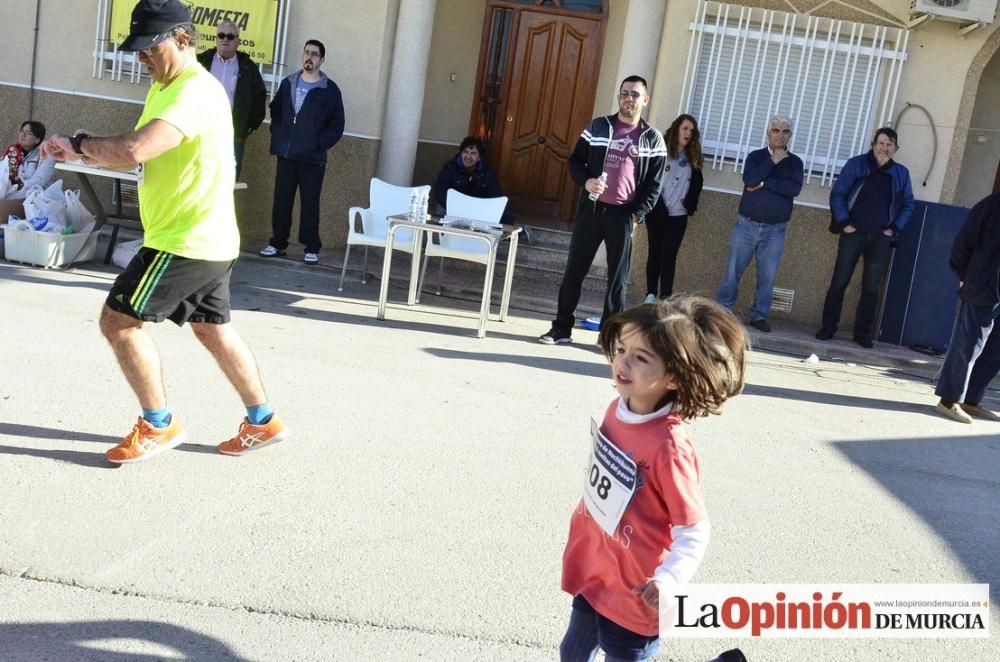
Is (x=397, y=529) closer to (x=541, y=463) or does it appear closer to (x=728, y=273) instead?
(x=541, y=463)

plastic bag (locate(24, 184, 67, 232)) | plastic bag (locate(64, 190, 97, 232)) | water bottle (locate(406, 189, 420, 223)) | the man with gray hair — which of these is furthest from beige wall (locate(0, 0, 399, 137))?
the man with gray hair

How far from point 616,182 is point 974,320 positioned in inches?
107

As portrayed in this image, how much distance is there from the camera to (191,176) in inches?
178

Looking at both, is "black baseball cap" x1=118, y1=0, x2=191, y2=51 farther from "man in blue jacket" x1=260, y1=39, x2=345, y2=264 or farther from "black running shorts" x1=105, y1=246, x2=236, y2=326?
"man in blue jacket" x1=260, y1=39, x2=345, y2=264

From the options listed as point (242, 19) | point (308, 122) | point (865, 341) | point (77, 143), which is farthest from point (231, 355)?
point (242, 19)

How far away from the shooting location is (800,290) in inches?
428

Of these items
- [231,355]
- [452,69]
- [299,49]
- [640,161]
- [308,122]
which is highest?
[452,69]

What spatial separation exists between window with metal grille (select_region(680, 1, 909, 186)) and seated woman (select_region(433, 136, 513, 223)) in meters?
2.02

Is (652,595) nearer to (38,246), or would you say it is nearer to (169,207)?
(169,207)

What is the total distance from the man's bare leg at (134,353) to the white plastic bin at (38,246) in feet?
16.3

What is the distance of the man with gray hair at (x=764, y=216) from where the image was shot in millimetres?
9945

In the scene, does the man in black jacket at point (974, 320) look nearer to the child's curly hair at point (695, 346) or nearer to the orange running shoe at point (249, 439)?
the orange running shoe at point (249, 439)

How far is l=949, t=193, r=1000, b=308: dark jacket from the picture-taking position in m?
7.34

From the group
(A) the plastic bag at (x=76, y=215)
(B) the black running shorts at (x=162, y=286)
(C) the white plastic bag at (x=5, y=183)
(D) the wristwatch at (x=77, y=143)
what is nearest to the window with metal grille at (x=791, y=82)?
(A) the plastic bag at (x=76, y=215)
